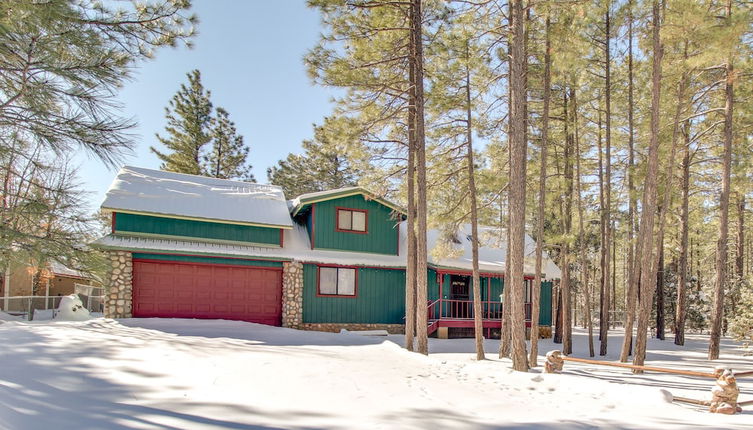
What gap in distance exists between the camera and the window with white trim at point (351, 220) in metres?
16.4

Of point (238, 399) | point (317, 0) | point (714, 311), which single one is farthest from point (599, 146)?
point (238, 399)

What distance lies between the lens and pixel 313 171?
30359mm

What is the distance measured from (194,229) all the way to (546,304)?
14.7 m

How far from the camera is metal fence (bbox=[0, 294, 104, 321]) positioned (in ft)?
58.3

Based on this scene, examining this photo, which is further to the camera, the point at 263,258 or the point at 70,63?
the point at 263,258

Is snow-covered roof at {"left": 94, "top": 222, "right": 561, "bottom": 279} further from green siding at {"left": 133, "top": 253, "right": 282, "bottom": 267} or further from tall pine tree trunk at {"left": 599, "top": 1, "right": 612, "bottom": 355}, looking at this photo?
tall pine tree trunk at {"left": 599, "top": 1, "right": 612, "bottom": 355}

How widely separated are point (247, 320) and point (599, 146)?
44.4 ft

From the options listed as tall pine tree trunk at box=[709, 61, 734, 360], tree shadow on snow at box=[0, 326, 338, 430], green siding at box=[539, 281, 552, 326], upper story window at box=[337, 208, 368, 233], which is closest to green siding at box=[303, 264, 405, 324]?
upper story window at box=[337, 208, 368, 233]

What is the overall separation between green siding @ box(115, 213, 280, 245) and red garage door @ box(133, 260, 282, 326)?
1.03 m

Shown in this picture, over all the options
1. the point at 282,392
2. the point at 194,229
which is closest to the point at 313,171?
the point at 194,229

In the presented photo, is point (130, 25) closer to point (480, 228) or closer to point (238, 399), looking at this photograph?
point (238, 399)

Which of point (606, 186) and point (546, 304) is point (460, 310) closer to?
point (546, 304)

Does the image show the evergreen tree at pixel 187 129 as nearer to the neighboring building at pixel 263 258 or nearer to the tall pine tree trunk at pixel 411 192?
the neighboring building at pixel 263 258

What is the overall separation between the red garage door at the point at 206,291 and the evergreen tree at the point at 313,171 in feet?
50.7
